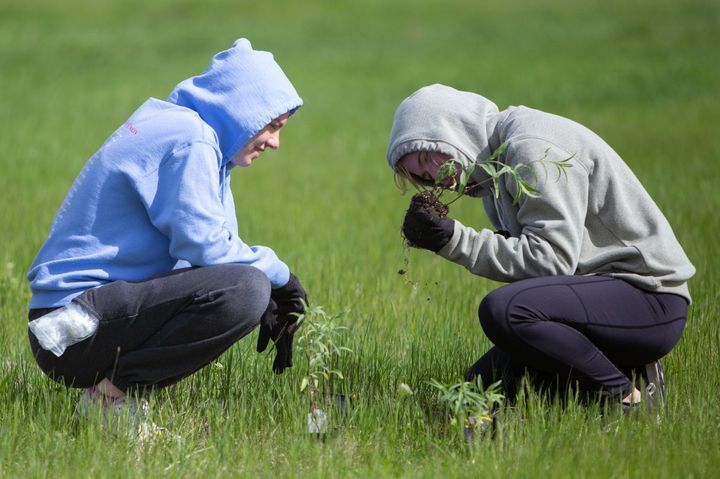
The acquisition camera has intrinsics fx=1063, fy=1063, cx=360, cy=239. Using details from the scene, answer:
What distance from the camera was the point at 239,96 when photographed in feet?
10.8

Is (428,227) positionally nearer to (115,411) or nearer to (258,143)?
(258,143)

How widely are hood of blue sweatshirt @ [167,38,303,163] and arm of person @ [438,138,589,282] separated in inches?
27.6

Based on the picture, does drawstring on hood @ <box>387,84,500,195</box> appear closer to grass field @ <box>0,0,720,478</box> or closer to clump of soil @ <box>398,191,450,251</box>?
clump of soil @ <box>398,191,450,251</box>

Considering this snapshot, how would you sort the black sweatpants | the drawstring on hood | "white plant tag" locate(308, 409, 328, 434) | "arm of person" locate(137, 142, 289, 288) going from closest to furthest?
"arm of person" locate(137, 142, 289, 288), the black sweatpants, "white plant tag" locate(308, 409, 328, 434), the drawstring on hood

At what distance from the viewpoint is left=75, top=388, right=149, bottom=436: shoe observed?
3242 mm

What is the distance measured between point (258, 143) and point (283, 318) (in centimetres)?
61

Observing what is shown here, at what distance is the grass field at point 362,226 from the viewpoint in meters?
3.16

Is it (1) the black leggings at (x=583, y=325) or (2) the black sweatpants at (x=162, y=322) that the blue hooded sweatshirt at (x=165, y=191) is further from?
(1) the black leggings at (x=583, y=325)

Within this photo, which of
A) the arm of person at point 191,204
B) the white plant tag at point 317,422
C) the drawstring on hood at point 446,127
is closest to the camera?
the arm of person at point 191,204

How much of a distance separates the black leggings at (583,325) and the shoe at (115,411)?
1129 millimetres

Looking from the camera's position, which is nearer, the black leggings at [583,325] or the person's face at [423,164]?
the black leggings at [583,325]

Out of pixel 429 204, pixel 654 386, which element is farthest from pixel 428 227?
pixel 654 386

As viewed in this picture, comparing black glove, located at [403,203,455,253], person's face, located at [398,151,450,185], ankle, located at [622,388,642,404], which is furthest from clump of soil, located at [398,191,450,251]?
ankle, located at [622,388,642,404]

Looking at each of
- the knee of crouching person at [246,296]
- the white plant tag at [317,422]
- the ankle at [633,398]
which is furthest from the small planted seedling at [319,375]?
the ankle at [633,398]
